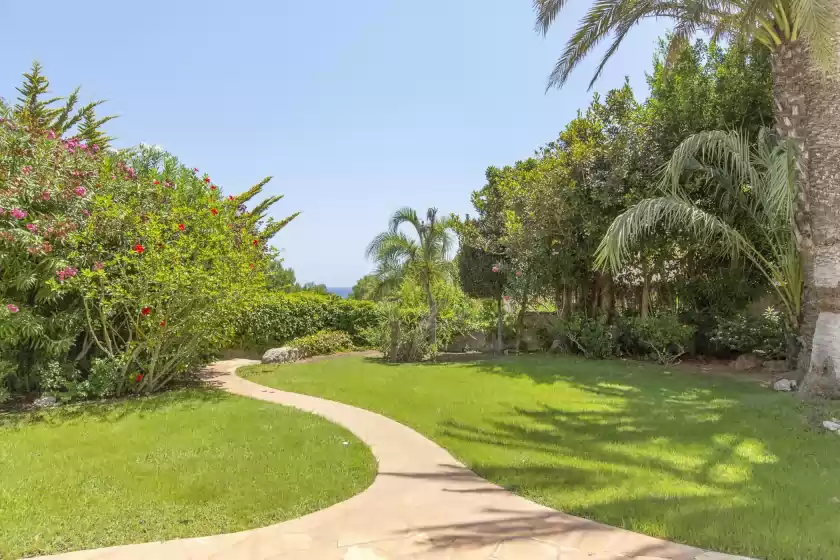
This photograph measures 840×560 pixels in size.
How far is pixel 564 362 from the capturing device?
12.9 meters

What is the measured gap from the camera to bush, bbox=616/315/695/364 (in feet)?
42.9

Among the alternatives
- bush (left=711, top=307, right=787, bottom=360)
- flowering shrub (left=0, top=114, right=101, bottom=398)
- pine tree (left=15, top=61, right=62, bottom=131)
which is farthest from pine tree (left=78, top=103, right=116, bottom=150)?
bush (left=711, top=307, right=787, bottom=360)

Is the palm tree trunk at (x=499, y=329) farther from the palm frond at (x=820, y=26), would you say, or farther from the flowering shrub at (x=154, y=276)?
the palm frond at (x=820, y=26)

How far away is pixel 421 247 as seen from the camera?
651 inches

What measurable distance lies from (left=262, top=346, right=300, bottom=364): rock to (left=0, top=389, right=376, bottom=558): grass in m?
6.36

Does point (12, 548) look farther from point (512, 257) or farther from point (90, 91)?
point (90, 91)

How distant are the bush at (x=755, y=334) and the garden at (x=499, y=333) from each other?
6cm

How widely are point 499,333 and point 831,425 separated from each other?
10506 millimetres

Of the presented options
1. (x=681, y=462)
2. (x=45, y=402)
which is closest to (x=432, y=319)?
(x=45, y=402)

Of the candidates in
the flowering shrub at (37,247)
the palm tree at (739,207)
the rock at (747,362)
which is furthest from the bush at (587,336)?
the flowering shrub at (37,247)

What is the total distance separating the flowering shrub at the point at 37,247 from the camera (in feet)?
26.3

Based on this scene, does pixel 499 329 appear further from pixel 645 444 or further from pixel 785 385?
pixel 645 444

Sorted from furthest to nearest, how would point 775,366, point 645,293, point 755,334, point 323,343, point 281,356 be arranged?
1. point 323,343
2. point 645,293
3. point 281,356
4. point 755,334
5. point 775,366

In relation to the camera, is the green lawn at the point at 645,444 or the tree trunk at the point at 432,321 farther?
the tree trunk at the point at 432,321
